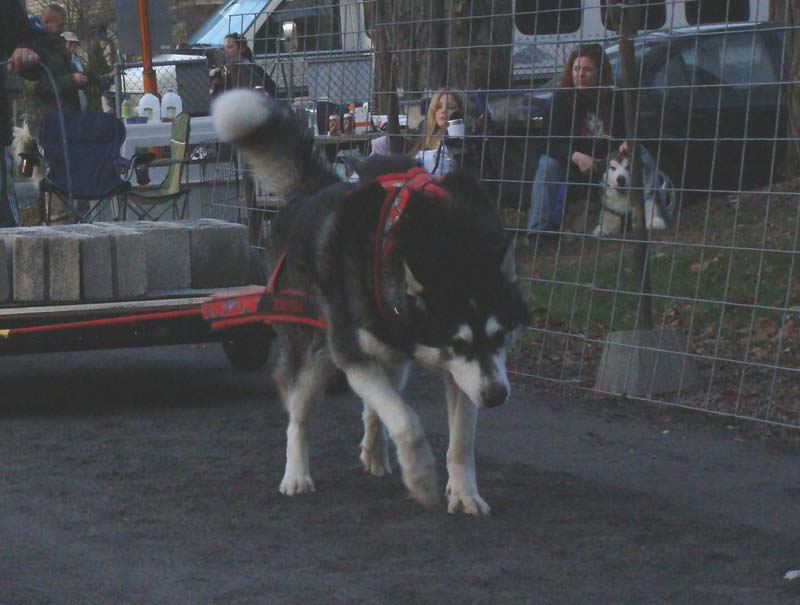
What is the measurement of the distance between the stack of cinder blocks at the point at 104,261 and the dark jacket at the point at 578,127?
1.84 m

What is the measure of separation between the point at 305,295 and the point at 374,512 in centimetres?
89

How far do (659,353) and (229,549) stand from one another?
9.88 feet

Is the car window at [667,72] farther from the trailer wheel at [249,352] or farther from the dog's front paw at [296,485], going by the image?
the dog's front paw at [296,485]

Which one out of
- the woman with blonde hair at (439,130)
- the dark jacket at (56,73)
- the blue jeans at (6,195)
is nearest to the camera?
the woman with blonde hair at (439,130)

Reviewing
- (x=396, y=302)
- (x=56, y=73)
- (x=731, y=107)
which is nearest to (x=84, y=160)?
(x=56, y=73)

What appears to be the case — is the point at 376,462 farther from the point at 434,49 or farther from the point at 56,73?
the point at 56,73

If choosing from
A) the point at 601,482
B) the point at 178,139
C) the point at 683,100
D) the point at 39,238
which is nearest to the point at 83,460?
the point at 39,238

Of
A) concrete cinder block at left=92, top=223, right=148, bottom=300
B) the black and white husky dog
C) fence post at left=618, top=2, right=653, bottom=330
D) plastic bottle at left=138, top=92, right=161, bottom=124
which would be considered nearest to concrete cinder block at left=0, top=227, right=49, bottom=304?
concrete cinder block at left=92, top=223, right=148, bottom=300

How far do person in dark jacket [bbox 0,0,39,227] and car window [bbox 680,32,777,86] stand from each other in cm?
366

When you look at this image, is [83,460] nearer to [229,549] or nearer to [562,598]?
[229,549]

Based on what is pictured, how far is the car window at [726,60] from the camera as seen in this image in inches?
260

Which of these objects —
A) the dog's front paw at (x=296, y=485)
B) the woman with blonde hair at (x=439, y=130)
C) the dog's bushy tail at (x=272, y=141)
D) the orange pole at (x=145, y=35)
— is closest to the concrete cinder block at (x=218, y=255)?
the woman with blonde hair at (x=439, y=130)

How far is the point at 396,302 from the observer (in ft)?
14.3

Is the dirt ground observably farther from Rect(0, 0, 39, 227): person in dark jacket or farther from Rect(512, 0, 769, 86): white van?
Rect(512, 0, 769, 86): white van
